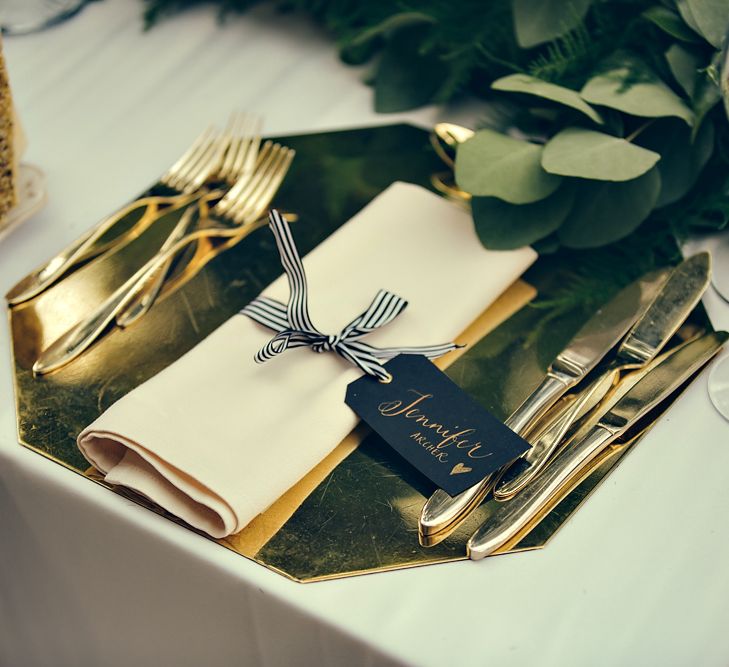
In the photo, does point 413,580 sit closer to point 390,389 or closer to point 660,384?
point 390,389

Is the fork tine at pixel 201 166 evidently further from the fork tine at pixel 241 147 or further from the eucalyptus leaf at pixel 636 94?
the eucalyptus leaf at pixel 636 94

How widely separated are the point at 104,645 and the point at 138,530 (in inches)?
6.7

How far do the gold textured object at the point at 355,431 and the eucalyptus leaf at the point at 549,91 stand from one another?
0.50ft

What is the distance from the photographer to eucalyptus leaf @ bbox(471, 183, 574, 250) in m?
0.80

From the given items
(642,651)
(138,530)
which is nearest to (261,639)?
(138,530)

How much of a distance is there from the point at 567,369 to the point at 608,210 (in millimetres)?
190

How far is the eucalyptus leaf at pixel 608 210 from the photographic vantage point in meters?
0.80

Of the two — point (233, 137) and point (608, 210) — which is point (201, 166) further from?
point (608, 210)

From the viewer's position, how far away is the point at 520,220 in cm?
81

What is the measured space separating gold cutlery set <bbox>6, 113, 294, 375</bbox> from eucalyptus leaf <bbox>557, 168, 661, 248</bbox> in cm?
31

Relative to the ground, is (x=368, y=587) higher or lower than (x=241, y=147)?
lower

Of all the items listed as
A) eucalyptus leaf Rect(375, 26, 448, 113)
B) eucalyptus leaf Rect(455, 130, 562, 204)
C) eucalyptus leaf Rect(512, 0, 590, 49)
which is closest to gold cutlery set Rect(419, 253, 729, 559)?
eucalyptus leaf Rect(455, 130, 562, 204)

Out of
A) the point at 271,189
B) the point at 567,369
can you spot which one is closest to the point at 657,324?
the point at 567,369

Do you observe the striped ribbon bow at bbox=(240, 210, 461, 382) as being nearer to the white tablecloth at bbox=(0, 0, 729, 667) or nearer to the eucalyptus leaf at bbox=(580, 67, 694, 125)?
the white tablecloth at bbox=(0, 0, 729, 667)
